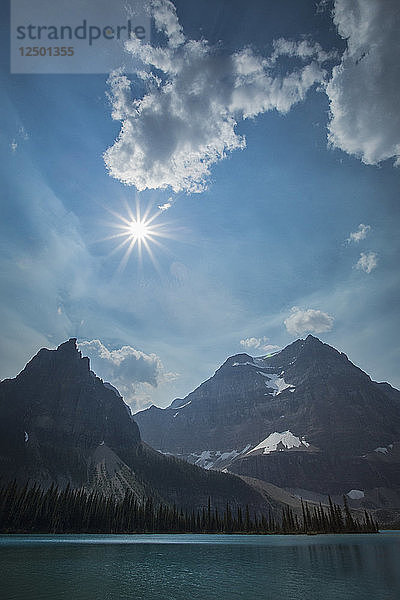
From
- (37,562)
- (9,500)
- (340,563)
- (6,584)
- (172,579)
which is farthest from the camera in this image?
(9,500)

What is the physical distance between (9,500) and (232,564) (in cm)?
17039

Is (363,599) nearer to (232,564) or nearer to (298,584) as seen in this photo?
(298,584)

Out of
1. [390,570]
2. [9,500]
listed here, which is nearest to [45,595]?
[390,570]

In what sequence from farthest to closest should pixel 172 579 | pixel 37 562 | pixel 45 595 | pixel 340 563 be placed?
pixel 340 563
pixel 37 562
pixel 172 579
pixel 45 595

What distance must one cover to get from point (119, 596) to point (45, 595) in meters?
7.16

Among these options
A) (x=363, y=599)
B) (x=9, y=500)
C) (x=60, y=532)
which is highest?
(x=9, y=500)

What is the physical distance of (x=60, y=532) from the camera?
198m

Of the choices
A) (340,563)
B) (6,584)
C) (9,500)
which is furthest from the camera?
(9,500)

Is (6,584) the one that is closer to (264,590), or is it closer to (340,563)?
(264,590)

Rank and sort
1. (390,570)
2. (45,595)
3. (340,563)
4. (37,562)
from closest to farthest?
(45,595) < (390,570) < (37,562) < (340,563)

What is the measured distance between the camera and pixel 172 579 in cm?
5053

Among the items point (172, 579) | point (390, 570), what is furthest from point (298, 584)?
point (390, 570)

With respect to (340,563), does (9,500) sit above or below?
above

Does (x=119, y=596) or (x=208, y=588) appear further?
(x=208, y=588)
